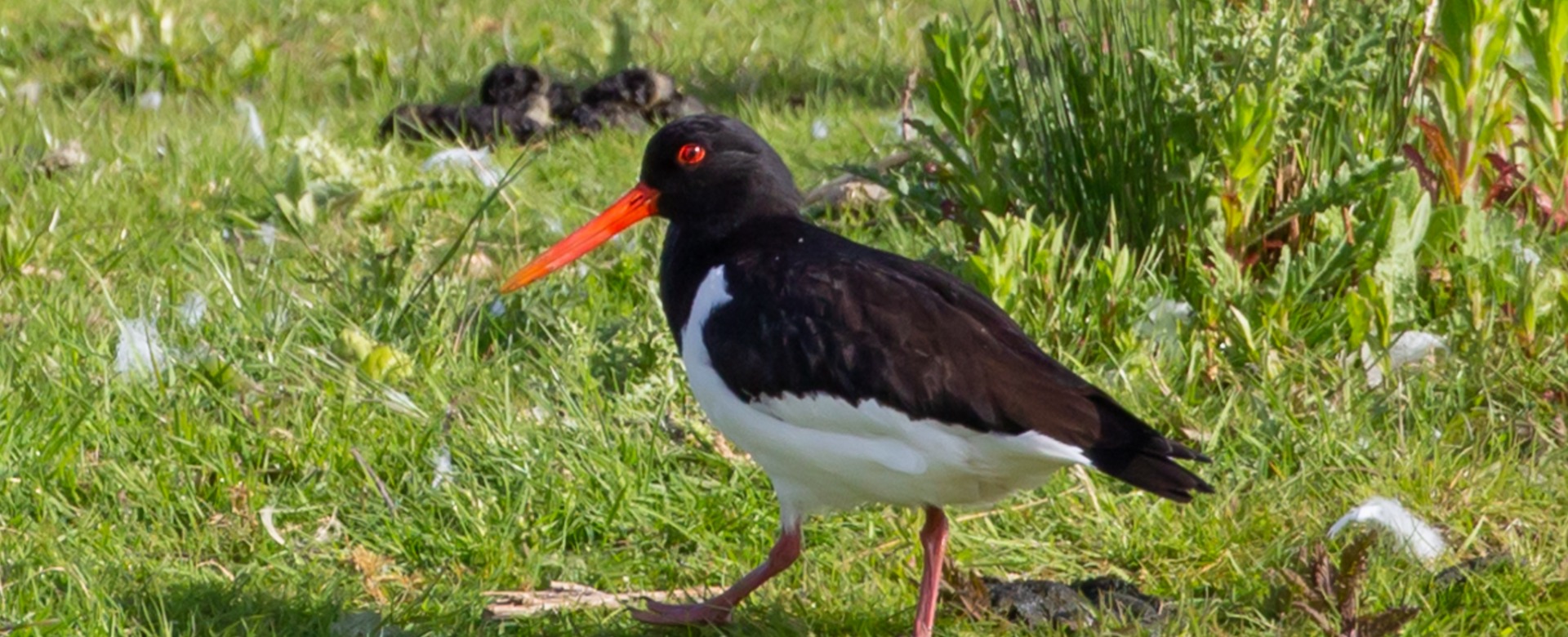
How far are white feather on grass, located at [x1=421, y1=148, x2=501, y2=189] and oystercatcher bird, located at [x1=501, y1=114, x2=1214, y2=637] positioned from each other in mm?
2033

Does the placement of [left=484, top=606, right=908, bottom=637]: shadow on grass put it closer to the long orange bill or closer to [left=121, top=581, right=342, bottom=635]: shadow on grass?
[left=121, top=581, right=342, bottom=635]: shadow on grass

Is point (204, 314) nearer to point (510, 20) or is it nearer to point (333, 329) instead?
point (333, 329)

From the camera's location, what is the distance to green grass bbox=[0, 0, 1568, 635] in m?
3.15

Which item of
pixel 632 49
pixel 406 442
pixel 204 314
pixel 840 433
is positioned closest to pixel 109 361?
pixel 204 314

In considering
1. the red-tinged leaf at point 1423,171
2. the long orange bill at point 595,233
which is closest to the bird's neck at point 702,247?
the long orange bill at point 595,233

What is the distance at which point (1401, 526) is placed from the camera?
3.21 m

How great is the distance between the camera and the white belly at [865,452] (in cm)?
282

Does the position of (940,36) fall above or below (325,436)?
above

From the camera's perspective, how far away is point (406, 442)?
11.9 ft

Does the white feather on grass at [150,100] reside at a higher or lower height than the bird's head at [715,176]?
lower

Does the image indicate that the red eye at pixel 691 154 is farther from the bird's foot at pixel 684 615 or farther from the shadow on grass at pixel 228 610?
the shadow on grass at pixel 228 610

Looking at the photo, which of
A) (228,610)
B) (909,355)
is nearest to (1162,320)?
(909,355)

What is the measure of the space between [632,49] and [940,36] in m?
3.12

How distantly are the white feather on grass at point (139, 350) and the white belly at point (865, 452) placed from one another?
132 cm
